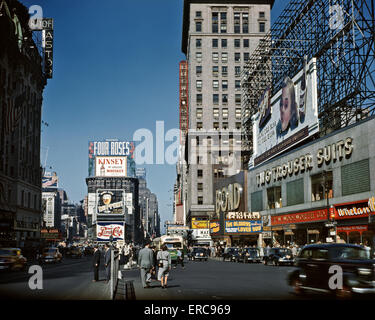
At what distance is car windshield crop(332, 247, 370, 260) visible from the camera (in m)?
15.2

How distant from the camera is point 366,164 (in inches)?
1603

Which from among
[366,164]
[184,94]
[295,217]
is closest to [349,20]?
Answer: [366,164]

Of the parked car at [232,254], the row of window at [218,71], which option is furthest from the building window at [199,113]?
the parked car at [232,254]

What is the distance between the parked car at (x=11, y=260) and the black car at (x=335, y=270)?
73.3 feet

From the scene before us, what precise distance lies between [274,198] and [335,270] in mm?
49098

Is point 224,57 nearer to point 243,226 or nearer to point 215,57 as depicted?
point 215,57

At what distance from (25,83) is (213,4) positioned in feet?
176

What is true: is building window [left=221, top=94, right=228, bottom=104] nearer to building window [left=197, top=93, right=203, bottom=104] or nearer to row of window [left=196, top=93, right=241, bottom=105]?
row of window [left=196, top=93, right=241, bottom=105]

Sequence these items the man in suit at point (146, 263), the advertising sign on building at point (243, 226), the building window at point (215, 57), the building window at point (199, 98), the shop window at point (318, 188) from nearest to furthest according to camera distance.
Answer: the man in suit at point (146, 263)
the shop window at point (318, 188)
the advertising sign on building at point (243, 226)
the building window at point (199, 98)
the building window at point (215, 57)

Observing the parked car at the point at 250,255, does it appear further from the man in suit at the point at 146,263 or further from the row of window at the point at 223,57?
the row of window at the point at 223,57

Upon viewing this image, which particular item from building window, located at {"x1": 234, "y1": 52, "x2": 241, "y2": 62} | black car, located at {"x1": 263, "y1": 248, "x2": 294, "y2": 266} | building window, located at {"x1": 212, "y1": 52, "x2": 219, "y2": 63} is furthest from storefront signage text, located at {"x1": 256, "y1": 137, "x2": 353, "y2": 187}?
building window, located at {"x1": 212, "y1": 52, "x2": 219, "y2": 63}

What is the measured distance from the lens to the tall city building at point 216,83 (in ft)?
370

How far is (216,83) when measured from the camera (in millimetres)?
113375

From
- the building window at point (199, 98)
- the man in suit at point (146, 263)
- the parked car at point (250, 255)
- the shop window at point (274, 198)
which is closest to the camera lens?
the man in suit at point (146, 263)
